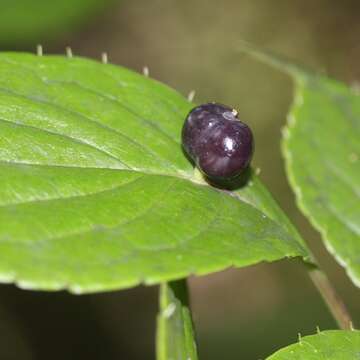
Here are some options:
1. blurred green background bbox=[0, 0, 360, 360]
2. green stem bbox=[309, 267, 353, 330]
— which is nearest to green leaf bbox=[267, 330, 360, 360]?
green stem bbox=[309, 267, 353, 330]

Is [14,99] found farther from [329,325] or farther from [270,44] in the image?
[270,44]

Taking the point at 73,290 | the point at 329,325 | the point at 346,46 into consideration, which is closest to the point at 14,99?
the point at 73,290

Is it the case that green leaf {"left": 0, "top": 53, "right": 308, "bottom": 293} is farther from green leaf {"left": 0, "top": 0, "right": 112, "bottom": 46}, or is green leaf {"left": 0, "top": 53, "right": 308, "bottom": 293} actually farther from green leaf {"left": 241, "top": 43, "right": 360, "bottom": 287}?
green leaf {"left": 0, "top": 0, "right": 112, "bottom": 46}

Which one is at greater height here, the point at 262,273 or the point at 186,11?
the point at 186,11

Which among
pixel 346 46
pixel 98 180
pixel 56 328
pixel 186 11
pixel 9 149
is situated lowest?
pixel 98 180

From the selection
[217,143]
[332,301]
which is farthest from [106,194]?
[332,301]

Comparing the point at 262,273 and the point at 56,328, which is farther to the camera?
the point at 262,273
